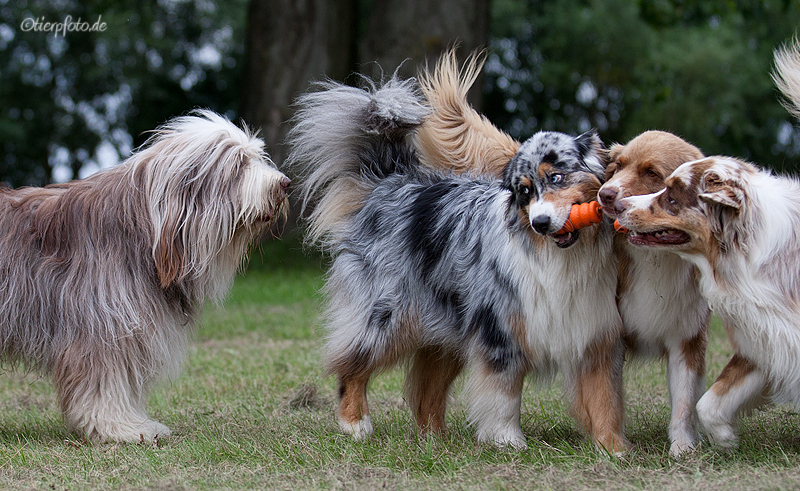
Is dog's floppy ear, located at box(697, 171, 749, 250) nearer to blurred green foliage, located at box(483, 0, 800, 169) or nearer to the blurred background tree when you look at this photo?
the blurred background tree

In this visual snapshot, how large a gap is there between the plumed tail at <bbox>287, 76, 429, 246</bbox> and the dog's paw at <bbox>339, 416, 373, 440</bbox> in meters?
1.17

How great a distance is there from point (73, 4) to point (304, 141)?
15.0 meters

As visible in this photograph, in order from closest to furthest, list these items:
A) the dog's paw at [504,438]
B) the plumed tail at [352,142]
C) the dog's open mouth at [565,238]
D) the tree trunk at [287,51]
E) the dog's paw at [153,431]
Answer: the dog's open mouth at [565,238] < the dog's paw at [504,438] < the dog's paw at [153,431] < the plumed tail at [352,142] < the tree trunk at [287,51]

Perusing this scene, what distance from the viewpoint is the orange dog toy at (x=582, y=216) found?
388 centimetres

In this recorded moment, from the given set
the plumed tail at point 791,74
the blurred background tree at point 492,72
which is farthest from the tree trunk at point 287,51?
the plumed tail at point 791,74

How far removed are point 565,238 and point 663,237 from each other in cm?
45

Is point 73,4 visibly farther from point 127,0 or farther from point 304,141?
point 304,141

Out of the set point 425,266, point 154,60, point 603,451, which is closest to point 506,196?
point 425,266

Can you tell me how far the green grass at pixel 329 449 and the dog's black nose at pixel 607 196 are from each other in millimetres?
1210

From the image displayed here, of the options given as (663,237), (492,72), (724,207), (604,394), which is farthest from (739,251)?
(492,72)

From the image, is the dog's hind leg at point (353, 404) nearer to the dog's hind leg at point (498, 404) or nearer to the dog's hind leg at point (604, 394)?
A: the dog's hind leg at point (498, 404)

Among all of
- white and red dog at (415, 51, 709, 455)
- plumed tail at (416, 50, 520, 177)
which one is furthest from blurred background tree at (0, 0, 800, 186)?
white and red dog at (415, 51, 709, 455)

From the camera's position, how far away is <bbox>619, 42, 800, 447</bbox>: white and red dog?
3.69m

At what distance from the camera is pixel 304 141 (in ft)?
17.7
